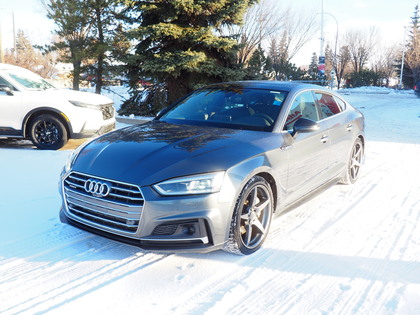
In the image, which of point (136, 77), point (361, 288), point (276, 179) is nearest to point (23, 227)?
point (276, 179)

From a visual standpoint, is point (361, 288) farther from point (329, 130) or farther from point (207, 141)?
point (329, 130)

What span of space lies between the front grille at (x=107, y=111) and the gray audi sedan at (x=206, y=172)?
152 inches

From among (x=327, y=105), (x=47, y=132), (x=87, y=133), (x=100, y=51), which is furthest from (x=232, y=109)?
(x=100, y=51)

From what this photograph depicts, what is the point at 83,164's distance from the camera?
3.36 metres

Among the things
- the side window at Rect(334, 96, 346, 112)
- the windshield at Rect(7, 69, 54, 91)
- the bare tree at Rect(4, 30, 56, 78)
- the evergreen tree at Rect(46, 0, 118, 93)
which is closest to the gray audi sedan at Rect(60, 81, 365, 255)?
the side window at Rect(334, 96, 346, 112)

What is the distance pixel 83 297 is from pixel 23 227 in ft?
5.10

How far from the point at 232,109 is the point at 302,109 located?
0.82m

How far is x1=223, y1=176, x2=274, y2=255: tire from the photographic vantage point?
324cm

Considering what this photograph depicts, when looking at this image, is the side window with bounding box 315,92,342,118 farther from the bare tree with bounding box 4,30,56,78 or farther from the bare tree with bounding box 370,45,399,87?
the bare tree with bounding box 370,45,399,87

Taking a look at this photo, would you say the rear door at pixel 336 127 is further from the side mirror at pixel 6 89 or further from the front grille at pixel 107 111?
the side mirror at pixel 6 89

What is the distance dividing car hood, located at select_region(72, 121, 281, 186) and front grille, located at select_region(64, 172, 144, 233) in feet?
0.25

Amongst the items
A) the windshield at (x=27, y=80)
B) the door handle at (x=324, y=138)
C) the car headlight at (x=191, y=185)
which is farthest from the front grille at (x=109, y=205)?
the windshield at (x=27, y=80)

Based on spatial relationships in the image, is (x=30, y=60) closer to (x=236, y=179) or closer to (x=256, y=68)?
(x=256, y=68)

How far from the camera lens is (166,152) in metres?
3.31
